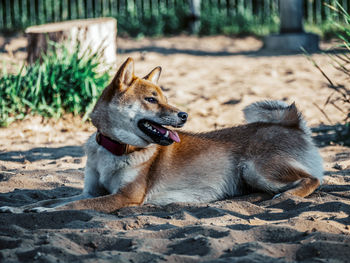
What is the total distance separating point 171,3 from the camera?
15766 millimetres

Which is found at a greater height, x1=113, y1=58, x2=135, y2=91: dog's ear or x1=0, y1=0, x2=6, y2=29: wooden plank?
x1=0, y1=0, x2=6, y2=29: wooden plank

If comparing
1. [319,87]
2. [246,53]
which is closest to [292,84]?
[319,87]

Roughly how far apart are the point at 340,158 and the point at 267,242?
275 centimetres

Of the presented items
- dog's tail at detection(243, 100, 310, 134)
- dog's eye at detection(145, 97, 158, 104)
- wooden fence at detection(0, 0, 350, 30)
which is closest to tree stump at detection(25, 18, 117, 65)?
dog's tail at detection(243, 100, 310, 134)

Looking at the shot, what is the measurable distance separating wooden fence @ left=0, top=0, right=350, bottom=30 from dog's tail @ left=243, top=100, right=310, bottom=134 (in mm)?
10403

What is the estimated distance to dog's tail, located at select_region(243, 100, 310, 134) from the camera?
4875 millimetres

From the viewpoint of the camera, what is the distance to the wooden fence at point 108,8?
15133 millimetres

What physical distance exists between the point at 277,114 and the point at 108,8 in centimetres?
1177

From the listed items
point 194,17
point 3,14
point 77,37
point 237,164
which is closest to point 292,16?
point 194,17

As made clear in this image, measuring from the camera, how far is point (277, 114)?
4.93m

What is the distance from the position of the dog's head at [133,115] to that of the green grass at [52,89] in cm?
288

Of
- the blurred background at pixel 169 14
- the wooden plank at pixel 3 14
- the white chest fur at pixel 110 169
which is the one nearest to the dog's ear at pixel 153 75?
the white chest fur at pixel 110 169

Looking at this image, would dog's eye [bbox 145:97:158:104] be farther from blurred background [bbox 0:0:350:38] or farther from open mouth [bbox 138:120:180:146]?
blurred background [bbox 0:0:350:38]

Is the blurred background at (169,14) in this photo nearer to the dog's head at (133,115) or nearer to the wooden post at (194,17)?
the wooden post at (194,17)
